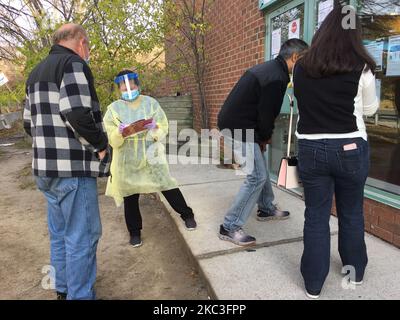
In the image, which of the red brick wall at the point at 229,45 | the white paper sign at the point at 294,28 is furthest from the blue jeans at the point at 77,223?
the red brick wall at the point at 229,45

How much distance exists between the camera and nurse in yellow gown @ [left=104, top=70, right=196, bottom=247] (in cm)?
A: 323

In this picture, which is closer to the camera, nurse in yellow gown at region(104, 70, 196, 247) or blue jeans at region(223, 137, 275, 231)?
blue jeans at region(223, 137, 275, 231)

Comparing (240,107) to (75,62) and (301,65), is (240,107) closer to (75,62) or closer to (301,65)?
(301,65)

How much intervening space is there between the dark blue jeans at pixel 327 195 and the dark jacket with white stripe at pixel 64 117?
4.37 feet

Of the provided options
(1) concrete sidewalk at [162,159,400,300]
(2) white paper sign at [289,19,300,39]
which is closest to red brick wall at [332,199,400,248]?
(1) concrete sidewalk at [162,159,400,300]

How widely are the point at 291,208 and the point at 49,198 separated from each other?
2.57 m

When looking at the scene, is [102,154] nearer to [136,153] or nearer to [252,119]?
[136,153]

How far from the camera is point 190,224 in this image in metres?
3.64

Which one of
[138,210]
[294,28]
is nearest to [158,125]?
[138,210]

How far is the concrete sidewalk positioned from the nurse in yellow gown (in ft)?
1.56

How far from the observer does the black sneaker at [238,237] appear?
3168 millimetres

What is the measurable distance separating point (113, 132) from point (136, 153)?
12.1 inches

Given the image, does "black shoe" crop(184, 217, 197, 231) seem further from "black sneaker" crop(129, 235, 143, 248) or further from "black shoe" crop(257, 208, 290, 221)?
"black shoe" crop(257, 208, 290, 221)
